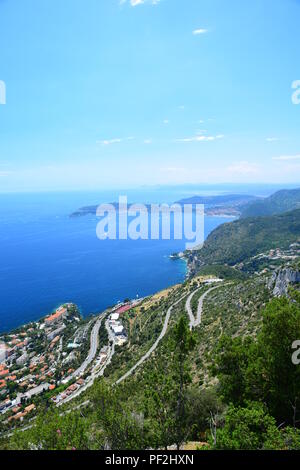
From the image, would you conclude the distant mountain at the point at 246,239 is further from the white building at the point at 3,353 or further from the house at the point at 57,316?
the white building at the point at 3,353

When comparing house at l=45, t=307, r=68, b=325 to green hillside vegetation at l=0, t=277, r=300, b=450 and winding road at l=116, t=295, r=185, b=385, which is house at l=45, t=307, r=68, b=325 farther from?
green hillside vegetation at l=0, t=277, r=300, b=450

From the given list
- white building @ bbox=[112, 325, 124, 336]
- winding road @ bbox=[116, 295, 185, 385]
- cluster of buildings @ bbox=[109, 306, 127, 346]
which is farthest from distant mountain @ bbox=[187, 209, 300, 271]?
winding road @ bbox=[116, 295, 185, 385]

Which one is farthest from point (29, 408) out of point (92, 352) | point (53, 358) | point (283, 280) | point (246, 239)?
point (246, 239)

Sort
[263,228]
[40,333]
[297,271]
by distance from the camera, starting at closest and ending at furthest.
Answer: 1. [297,271]
2. [40,333]
3. [263,228]

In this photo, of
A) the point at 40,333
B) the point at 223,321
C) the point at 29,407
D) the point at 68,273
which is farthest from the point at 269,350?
the point at 68,273

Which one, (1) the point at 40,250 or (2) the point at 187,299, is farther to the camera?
(1) the point at 40,250

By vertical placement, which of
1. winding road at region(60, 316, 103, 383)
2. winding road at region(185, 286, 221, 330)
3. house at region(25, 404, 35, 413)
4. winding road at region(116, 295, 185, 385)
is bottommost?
house at region(25, 404, 35, 413)

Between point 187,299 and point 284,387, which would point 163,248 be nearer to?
point 187,299
